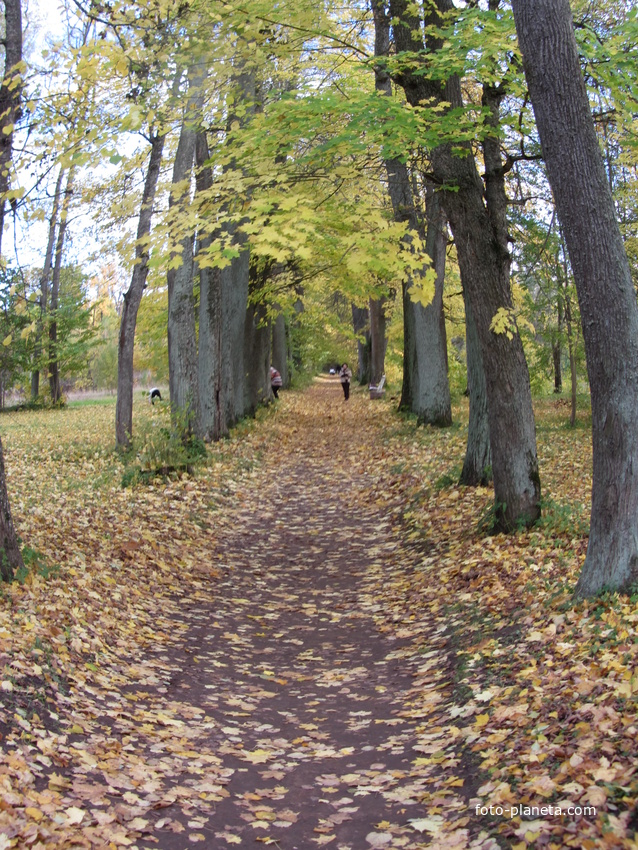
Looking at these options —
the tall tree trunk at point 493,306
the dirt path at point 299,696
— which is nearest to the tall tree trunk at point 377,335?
the dirt path at point 299,696

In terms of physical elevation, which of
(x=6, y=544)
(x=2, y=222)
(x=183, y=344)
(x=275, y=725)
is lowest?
(x=275, y=725)

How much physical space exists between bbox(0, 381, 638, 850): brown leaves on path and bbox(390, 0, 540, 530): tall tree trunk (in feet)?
2.08

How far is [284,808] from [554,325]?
17.3 m

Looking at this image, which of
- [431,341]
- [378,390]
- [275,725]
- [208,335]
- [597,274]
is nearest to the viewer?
[275,725]

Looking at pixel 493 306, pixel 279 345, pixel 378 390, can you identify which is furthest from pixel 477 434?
pixel 279 345

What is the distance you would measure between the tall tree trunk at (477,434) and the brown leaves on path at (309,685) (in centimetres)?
35

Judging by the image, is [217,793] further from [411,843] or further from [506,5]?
[506,5]

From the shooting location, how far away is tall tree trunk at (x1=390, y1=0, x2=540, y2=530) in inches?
320

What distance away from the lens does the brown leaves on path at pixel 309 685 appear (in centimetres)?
375

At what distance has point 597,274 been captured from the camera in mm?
5438

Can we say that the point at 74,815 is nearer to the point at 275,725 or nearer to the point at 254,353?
the point at 275,725

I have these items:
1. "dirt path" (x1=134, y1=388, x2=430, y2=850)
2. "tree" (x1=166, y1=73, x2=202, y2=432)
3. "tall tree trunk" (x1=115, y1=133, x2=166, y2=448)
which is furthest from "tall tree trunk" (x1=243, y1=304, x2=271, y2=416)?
"dirt path" (x1=134, y1=388, x2=430, y2=850)

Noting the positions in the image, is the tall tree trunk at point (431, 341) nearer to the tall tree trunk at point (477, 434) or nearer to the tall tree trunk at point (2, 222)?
the tall tree trunk at point (477, 434)

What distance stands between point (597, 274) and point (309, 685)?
12.8ft
